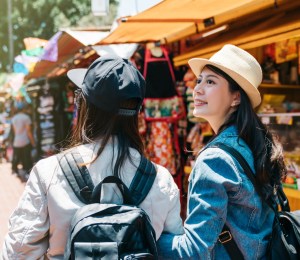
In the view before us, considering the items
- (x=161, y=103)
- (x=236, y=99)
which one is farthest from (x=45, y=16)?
(x=236, y=99)

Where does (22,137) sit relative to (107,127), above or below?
below

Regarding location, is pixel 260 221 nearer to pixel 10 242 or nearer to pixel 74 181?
pixel 74 181

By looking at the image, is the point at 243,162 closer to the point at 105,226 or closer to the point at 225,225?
the point at 225,225

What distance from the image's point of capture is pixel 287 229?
1.87 m

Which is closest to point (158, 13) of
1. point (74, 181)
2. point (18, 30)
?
point (74, 181)

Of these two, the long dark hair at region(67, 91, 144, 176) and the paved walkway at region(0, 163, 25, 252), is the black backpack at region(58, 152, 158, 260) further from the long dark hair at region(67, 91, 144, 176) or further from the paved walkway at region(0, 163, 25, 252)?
the paved walkway at region(0, 163, 25, 252)

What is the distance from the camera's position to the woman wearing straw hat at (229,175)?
1743 mm

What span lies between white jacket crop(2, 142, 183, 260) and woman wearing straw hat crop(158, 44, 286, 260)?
0.13m

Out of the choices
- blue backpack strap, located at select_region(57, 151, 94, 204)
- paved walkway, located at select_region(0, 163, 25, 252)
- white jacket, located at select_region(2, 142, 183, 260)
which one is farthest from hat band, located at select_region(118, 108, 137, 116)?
A: paved walkway, located at select_region(0, 163, 25, 252)

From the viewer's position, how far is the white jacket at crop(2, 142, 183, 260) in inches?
64.1

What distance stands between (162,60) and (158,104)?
1.98ft

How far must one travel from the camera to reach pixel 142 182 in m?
1.71

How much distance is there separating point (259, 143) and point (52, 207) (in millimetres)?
945

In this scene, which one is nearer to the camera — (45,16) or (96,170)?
(96,170)
